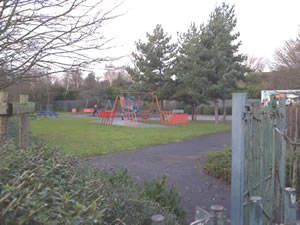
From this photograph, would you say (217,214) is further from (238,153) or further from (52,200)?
(52,200)

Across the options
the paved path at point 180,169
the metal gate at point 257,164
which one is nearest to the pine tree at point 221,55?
the paved path at point 180,169

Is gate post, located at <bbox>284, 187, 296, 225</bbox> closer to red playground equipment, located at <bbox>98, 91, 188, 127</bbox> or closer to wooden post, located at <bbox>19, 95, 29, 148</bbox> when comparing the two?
wooden post, located at <bbox>19, 95, 29, 148</bbox>

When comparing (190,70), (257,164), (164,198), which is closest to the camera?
(257,164)

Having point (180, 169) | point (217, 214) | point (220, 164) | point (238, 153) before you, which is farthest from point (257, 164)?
point (180, 169)

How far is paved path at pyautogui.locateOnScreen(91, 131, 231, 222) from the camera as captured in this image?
4.77 metres

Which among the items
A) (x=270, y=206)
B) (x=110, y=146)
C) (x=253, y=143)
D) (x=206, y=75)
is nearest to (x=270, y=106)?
(x=253, y=143)

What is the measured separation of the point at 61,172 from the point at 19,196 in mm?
752

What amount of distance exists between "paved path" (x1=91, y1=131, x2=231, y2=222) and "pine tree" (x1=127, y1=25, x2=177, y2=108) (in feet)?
46.8

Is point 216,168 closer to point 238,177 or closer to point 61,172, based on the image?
point 238,177

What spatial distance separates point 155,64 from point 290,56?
1058 cm

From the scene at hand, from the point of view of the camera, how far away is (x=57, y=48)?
430 centimetres

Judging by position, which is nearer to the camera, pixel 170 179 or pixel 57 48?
pixel 57 48

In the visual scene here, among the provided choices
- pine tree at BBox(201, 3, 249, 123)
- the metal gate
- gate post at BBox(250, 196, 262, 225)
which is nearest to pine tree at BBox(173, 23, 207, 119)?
pine tree at BBox(201, 3, 249, 123)

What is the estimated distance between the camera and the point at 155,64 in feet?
81.7
